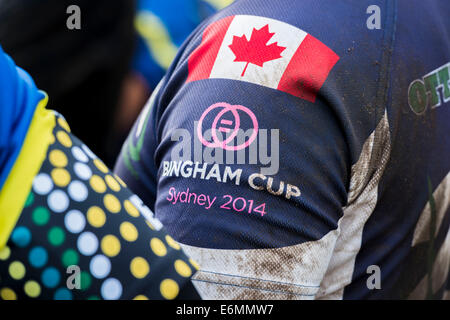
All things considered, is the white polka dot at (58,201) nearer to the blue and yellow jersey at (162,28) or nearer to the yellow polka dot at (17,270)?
the yellow polka dot at (17,270)

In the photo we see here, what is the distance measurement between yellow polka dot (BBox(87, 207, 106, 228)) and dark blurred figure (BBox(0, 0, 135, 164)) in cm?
119

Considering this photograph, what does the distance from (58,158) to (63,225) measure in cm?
9

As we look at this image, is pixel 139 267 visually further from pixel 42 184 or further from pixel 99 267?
pixel 42 184

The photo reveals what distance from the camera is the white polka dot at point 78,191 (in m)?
0.73

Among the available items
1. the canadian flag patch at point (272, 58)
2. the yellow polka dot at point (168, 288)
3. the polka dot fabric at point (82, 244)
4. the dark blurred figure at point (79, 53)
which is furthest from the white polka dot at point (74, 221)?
the dark blurred figure at point (79, 53)

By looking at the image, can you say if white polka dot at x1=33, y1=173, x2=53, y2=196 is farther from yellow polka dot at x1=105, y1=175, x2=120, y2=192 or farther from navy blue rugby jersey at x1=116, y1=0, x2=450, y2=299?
navy blue rugby jersey at x1=116, y1=0, x2=450, y2=299

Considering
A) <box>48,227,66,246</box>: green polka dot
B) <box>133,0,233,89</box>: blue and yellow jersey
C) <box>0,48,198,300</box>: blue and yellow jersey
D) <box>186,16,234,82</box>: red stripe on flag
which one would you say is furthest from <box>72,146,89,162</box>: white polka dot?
<box>133,0,233,89</box>: blue and yellow jersey

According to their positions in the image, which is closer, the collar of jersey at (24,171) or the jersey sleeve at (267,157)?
the collar of jersey at (24,171)

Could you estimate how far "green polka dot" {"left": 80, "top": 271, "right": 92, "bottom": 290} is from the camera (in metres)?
0.71

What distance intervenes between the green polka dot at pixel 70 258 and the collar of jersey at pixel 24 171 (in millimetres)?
74

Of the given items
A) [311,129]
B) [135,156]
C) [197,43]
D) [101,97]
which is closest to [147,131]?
[135,156]

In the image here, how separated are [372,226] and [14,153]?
1.90 feet

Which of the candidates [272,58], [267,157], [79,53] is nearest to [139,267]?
[267,157]

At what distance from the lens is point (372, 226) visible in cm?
95
